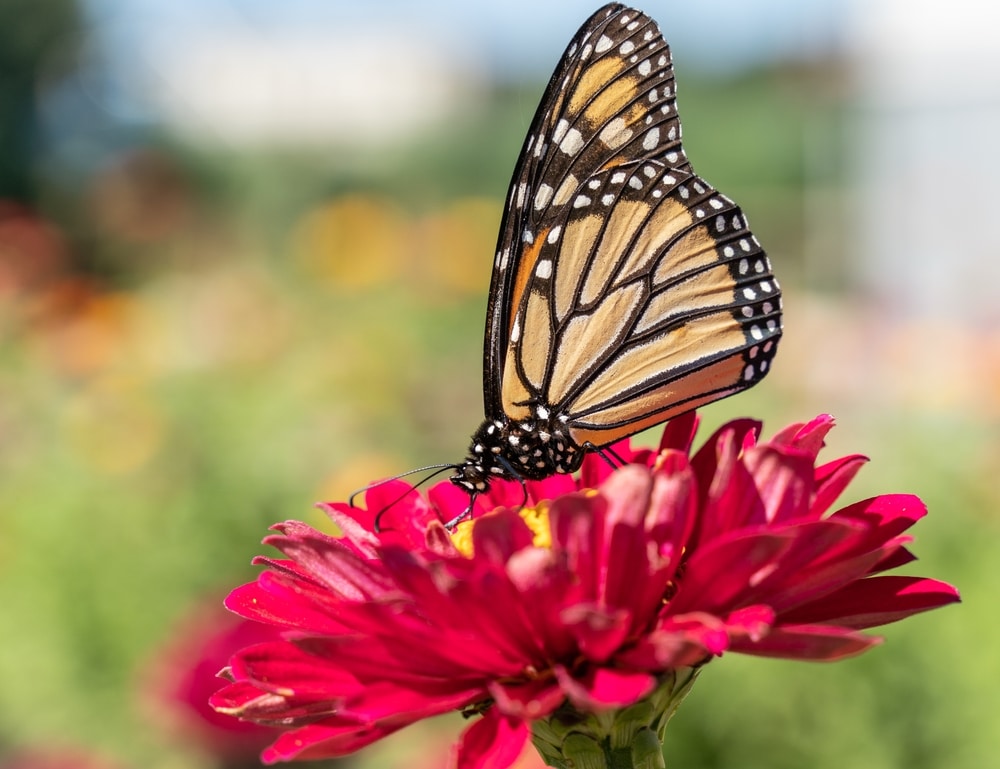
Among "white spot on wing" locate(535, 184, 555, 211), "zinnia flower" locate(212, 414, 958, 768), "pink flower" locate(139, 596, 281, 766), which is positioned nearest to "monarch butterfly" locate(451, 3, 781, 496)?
"white spot on wing" locate(535, 184, 555, 211)

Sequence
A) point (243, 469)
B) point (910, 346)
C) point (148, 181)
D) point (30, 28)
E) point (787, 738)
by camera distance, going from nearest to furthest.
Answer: point (787, 738) → point (243, 469) → point (910, 346) → point (148, 181) → point (30, 28)

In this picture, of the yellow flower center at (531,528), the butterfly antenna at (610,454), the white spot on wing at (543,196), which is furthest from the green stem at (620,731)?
the white spot on wing at (543,196)

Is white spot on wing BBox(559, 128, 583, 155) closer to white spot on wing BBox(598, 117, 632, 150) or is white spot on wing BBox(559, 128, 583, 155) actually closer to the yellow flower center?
white spot on wing BBox(598, 117, 632, 150)

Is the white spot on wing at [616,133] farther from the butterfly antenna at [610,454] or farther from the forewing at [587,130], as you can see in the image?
the butterfly antenna at [610,454]

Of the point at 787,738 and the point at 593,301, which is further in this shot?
the point at 787,738

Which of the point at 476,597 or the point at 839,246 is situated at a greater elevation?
the point at 839,246

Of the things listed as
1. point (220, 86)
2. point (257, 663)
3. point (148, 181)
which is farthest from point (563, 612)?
point (220, 86)

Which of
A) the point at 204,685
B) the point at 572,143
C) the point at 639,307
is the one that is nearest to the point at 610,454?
the point at 639,307

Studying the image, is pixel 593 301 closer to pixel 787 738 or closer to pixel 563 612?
pixel 563 612
